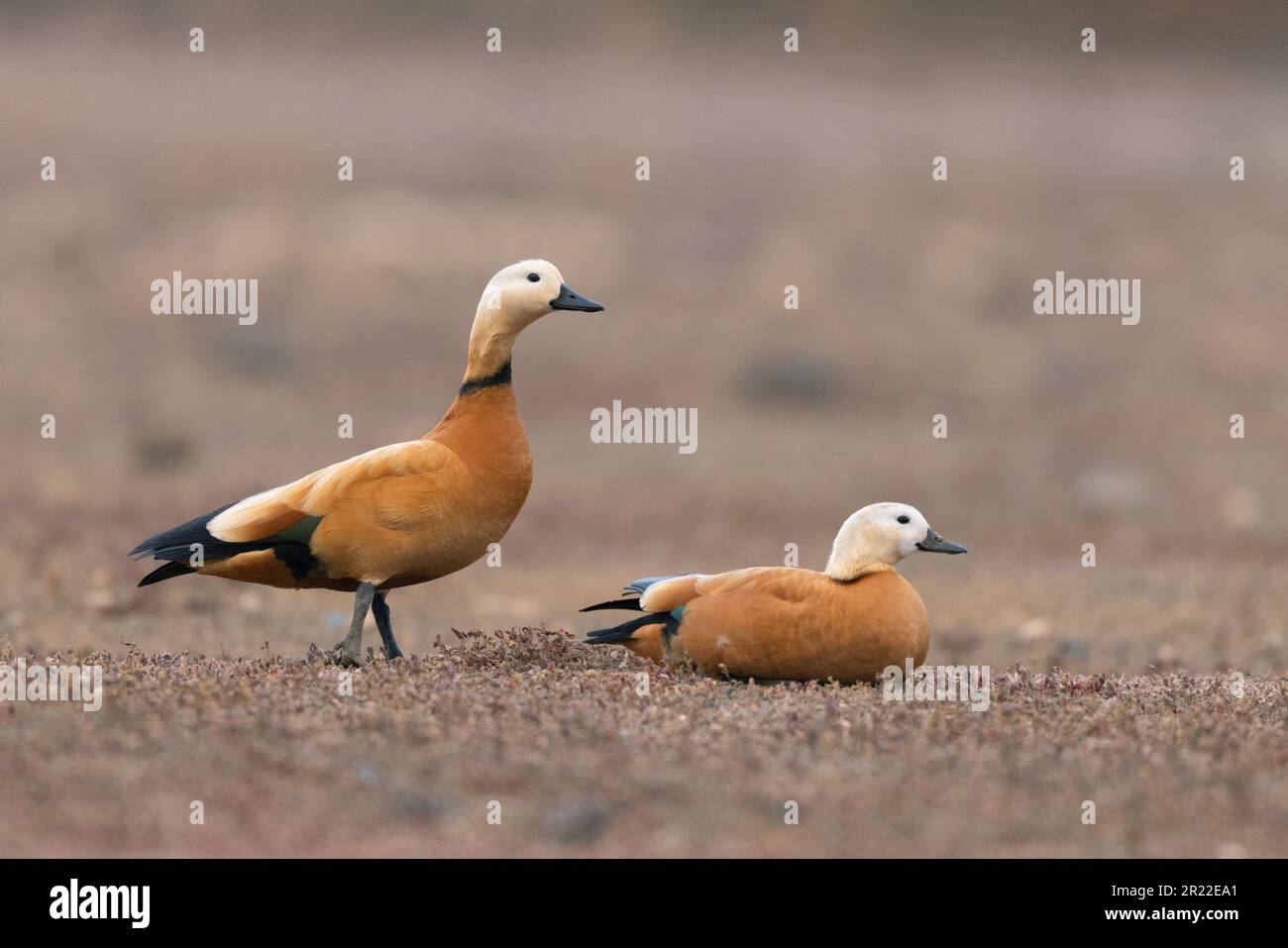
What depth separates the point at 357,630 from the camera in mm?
8414

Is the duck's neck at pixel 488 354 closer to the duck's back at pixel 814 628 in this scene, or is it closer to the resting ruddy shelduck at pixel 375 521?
the resting ruddy shelduck at pixel 375 521

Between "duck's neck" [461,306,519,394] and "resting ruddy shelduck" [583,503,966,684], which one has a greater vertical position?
"duck's neck" [461,306,519,394]

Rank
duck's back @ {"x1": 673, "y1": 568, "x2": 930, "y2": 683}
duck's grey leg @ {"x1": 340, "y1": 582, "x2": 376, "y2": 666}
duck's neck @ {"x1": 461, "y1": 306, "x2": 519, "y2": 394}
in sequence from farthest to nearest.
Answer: duck's neck @ {"x1": 461, "y1": 306, "x2": 519, "y2": 394}, duck's grey leg @ {"x1": 340, "y1": 582, "x2": 376, "y2": 666}, duck's back @ {"x1": 673, "y1": 568, "x2": 930, "y2": 683}

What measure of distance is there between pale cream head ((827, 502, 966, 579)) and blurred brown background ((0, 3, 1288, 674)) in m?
3.61

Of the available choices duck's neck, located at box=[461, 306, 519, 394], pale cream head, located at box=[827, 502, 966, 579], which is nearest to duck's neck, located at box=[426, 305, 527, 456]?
duck's neck, located at box=[461, 306, 519, 394]

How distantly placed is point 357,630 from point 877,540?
8.29 feet

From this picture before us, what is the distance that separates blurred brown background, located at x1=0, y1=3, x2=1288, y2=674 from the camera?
16.0 metres

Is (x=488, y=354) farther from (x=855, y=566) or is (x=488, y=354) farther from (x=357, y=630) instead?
(x=855, y=566)

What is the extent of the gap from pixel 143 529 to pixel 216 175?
768 inches

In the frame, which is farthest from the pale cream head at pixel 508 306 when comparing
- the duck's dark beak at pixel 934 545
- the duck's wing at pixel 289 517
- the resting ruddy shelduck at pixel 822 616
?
the duck's dark beak at pixel 934 545

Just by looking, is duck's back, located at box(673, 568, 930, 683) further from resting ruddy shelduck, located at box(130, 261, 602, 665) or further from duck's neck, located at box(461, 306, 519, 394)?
duck's neck, located at box(461, 306, 519, 394)

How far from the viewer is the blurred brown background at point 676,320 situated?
15977mm
